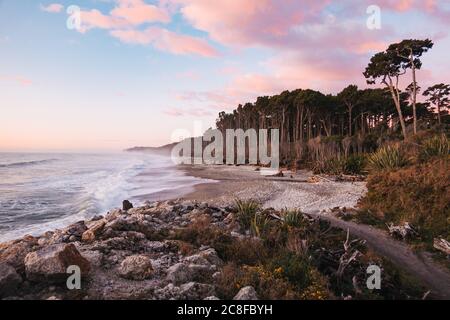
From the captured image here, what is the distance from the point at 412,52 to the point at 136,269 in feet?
113

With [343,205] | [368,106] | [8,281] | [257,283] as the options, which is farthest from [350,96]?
[8,281]

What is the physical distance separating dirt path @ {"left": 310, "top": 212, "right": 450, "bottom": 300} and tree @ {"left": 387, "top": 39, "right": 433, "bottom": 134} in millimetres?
23638

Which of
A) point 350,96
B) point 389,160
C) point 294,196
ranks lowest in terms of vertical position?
point 294,196

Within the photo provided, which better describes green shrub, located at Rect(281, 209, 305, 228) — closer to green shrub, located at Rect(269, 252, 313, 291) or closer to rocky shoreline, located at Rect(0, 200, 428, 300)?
rocky shoreline, located at Rect(0, 200, 428, 300)

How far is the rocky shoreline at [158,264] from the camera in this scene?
17.6ft

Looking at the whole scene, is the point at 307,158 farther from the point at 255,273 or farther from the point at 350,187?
the point at 255,273

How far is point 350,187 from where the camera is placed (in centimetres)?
2031

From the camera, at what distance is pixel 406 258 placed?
29.1ft

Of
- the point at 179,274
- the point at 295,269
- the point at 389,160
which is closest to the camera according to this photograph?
the point at 179,274

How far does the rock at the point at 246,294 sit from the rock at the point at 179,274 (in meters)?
1.11

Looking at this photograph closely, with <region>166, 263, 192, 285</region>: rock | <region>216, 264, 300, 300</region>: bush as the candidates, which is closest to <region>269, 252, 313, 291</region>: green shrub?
<region>216, 264, 300, 300</region>: bush

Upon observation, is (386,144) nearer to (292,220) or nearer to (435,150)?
(435,150)

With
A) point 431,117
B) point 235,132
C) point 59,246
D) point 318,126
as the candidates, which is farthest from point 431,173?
point 235,132
